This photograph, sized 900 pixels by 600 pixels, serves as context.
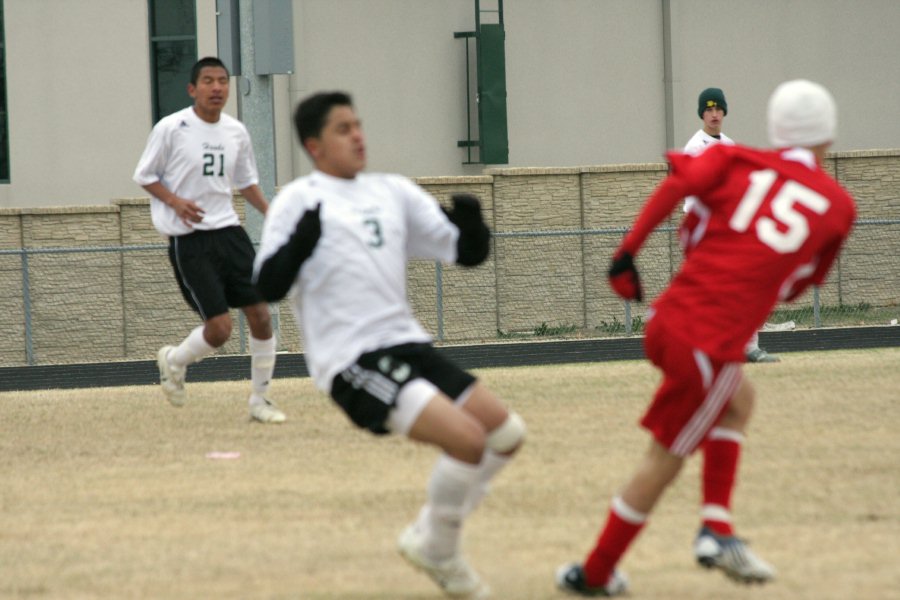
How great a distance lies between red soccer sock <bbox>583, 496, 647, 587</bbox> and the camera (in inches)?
217

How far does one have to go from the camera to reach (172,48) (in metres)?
20.5

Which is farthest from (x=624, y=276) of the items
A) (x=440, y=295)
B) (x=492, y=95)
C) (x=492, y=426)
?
(x=492, y=95)

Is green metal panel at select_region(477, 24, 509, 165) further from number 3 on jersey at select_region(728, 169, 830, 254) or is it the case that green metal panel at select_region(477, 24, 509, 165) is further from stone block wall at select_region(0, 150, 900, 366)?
number 3 on jersey at select_region(728, 169, 830, 254)

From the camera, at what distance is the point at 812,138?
18.6ft

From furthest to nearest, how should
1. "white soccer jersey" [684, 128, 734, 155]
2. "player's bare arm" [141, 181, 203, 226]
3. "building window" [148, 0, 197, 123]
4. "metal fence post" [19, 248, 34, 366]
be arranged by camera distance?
"building window" [148, 0, 197, 123] → "metal fence post" [19, 248, 34, 366] → "white soccer jersey" [684, 128, 734, 155] → "player's bare arm" [141, 181, 203, 226]

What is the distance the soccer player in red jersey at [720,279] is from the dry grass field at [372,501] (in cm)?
27

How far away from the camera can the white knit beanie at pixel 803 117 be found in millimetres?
Answer: 5660

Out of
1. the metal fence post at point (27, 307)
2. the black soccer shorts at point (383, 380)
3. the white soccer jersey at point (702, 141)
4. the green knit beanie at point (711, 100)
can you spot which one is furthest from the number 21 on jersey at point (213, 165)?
the metal fence post at point (27, 307)

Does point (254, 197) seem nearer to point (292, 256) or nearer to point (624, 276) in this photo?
point (292, 256)

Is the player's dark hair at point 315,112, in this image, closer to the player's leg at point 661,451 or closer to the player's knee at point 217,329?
the player's leg at point 661,451

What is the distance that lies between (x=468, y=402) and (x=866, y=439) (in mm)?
4040

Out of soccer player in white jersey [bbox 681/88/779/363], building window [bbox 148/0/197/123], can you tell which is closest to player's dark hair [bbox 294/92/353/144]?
soccer player in white jersey [bbox 681/88/779/363]

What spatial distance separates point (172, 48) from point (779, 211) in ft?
52.0

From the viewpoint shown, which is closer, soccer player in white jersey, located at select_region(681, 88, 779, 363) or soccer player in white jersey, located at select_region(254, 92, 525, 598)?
soccer player in white jersey, located at select_region(254, 92, 525, 598)
